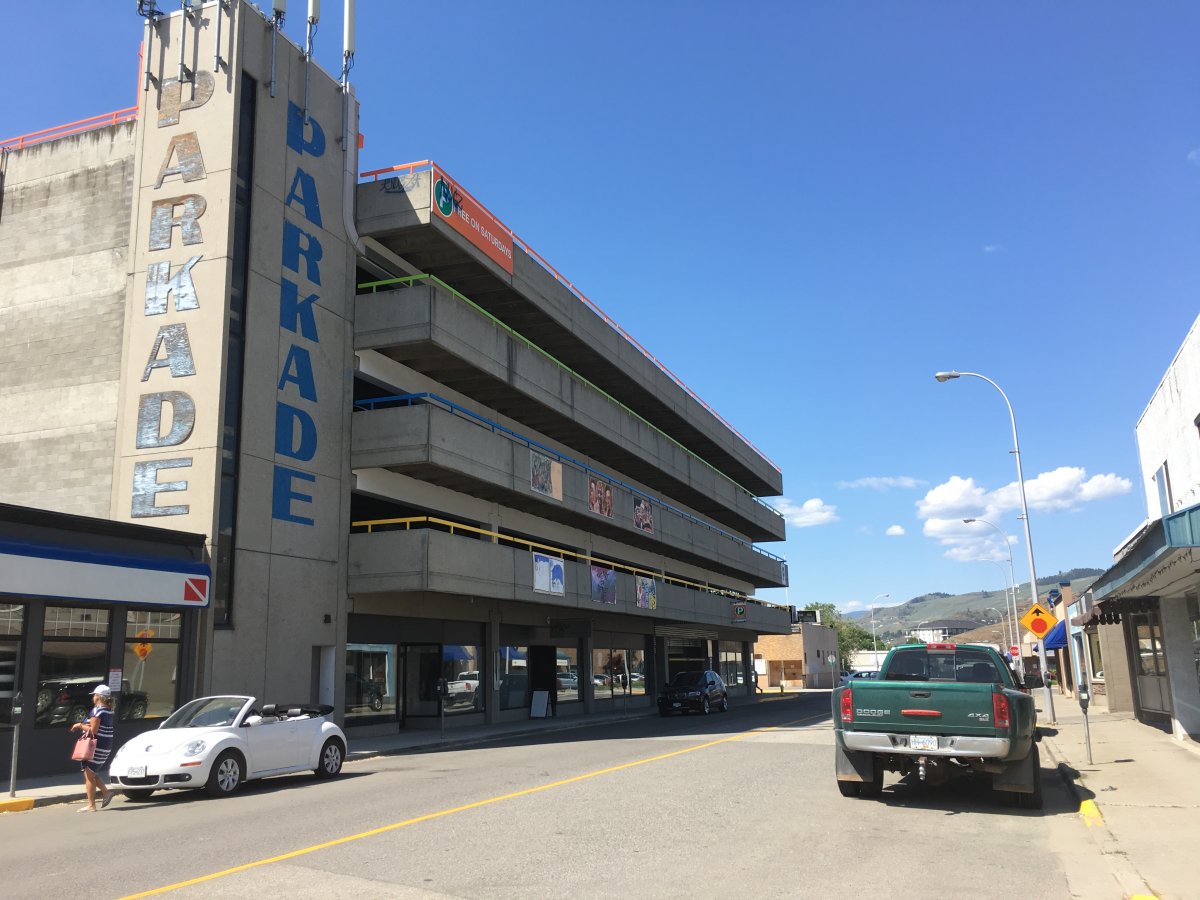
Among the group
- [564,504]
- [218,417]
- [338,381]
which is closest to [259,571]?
[218,417]

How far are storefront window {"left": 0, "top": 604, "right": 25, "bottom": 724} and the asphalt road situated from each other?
3837 mm

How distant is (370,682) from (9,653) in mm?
10976

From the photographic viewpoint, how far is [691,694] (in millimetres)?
36938

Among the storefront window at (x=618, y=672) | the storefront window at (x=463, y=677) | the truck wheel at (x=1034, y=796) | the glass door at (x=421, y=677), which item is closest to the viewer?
the truck wheel at (x=1034, y=796)

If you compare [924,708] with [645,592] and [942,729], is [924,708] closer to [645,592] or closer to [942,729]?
[942,729]

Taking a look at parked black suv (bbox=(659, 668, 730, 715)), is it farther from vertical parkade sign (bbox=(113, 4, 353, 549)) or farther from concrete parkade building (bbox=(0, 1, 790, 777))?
vertical parkade sign (bbox=(113, 4, 353, 549))

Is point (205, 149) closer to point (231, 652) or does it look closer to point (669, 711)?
point (231, 652)

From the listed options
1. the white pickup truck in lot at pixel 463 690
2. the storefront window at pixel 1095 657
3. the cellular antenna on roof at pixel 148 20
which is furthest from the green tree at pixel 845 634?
the cellular antenna on roof at pixel 148 20

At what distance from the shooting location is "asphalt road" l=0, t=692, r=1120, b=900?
7.73 m

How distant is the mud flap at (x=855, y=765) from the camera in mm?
11930

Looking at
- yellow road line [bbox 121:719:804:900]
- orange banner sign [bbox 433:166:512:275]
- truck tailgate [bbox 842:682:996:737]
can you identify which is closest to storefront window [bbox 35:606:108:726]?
yellow road line [bbox 121:719:804:900]

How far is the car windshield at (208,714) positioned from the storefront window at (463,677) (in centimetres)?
1500

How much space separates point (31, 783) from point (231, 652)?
522cm

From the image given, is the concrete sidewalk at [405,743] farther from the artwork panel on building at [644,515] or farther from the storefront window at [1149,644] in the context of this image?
the storefront window at [1149,644]
